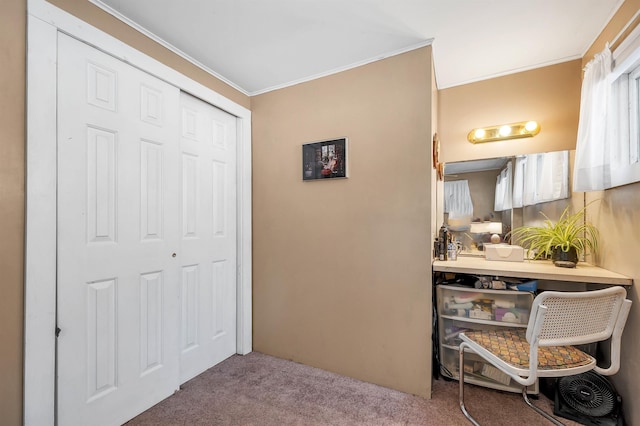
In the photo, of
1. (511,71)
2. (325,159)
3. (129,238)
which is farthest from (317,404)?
(511,71)

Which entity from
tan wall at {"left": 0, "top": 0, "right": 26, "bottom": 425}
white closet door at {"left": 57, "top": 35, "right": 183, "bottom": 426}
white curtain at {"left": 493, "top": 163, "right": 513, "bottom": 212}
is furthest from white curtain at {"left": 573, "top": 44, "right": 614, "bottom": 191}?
tan wall at {"left": 0, "top": 0, "right": 26, "bottom": 425}

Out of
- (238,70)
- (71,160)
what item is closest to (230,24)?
(238,70)

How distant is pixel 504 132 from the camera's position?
222 cm

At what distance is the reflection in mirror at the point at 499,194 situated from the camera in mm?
2117

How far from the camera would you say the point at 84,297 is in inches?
58.8

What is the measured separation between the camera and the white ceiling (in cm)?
157

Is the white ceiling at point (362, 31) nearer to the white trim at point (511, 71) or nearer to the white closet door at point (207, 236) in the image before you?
the white trim at point (511, 71)

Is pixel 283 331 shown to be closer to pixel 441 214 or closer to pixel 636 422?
pixel 441 214

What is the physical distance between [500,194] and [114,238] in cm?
269

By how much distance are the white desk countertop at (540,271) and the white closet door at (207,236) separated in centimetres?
167

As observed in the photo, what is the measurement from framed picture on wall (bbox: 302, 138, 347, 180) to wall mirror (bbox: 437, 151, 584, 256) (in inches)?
36.3

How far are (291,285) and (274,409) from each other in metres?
0.87

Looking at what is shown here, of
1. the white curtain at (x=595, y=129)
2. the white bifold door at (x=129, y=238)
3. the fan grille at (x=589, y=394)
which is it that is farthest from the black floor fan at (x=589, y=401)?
the white bifold door at (x=129, y=238)

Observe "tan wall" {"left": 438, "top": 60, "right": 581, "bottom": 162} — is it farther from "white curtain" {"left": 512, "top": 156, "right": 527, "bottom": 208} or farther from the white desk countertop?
the white desk countertop
